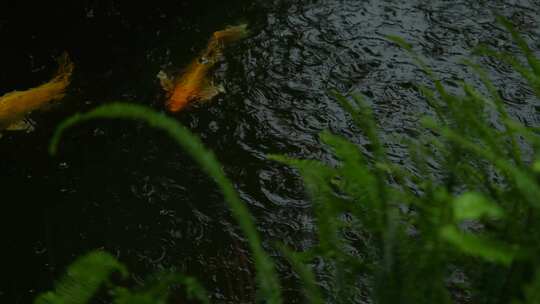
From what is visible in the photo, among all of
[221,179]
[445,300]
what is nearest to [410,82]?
[445,300]

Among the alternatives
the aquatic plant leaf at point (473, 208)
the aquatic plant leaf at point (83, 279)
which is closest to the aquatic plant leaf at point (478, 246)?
the aquatic plant leaf at point (473, 208)

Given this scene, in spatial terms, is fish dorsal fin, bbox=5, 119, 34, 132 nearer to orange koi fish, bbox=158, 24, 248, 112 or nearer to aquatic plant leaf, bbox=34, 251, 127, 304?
orange koi fish, bbox=158, 24, 248, 112

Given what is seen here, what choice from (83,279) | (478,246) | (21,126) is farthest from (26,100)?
(478,246)

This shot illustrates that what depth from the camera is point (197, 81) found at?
4199 mm

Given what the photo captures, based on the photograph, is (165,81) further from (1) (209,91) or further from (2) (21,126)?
(2) (21,126)

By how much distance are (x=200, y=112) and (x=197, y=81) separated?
294 millimetres

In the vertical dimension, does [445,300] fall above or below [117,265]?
below

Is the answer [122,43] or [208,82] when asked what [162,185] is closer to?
[208,82]

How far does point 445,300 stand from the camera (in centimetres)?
154

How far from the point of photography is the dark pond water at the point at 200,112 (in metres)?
3.14

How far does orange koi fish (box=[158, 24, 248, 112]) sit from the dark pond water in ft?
0.27

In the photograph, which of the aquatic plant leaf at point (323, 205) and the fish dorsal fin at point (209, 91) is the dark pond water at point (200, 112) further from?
the aquatic plant leaf at point (323, 205)

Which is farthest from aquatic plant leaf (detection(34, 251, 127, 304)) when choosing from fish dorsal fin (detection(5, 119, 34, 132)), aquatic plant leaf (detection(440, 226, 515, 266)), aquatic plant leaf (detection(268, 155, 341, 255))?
fish dorsal fin (detection(5, 119, 34, 132))

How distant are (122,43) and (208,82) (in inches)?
40.5
